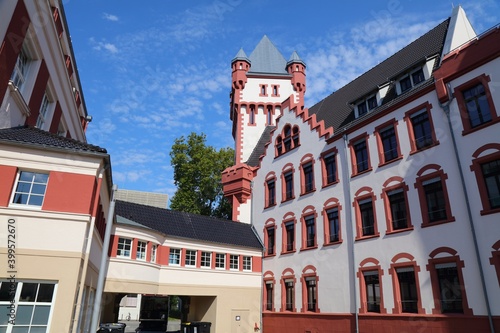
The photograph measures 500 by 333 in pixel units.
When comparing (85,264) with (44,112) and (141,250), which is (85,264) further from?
(44,112)

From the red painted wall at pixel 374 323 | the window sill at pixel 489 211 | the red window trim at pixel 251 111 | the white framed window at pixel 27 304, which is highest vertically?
the red window trim at pixel 251 111

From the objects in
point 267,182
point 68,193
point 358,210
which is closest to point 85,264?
point 68,193

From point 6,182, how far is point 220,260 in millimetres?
17357

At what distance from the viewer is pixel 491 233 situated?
14.4 m

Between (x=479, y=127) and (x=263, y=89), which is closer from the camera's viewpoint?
(x=479, y=127)

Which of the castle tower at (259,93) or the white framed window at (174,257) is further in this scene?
the castle tower at (259,93)

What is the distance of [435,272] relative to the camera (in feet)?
53.2

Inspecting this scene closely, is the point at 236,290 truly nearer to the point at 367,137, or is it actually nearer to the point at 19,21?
the point at 367,137

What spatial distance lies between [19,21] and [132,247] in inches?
529

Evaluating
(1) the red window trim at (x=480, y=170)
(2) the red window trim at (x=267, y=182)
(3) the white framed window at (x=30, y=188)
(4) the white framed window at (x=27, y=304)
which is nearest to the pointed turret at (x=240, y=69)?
(2) the red window trim at (x=267, y=182)

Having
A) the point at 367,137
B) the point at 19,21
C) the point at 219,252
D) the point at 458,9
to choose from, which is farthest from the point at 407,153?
the point at 19,21

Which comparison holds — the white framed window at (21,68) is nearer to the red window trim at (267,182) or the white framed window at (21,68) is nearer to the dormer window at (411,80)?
the red window trim at (267,182)

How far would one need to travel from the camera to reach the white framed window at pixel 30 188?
1113 cm

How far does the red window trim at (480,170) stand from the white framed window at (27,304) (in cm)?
1680
